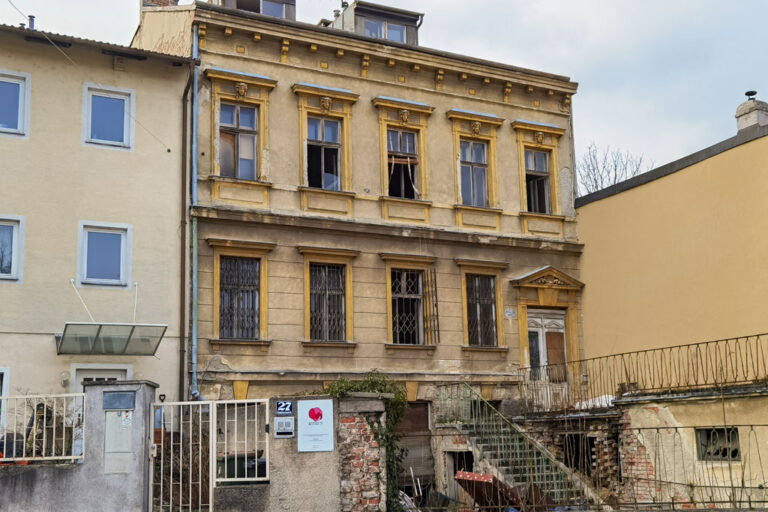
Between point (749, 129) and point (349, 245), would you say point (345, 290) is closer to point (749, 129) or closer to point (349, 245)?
point (349, 245)

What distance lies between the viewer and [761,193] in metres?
18.5

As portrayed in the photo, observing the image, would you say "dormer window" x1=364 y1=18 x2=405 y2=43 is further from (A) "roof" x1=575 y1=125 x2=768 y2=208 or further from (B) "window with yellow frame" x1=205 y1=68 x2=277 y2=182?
(A) "roof" x1=575 y1=125 x2=768 y2=208

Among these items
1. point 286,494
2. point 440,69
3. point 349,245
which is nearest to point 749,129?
point 440,69

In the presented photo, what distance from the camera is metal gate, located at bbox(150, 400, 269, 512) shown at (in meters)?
11.7

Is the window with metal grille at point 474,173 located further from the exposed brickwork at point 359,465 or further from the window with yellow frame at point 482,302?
the exposed brickwork at point 359,465

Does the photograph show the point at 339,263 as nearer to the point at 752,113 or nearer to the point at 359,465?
the point at 359,465

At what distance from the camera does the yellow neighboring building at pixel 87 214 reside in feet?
54.2

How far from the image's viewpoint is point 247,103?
1961 cm

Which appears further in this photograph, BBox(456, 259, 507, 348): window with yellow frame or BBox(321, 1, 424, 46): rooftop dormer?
BBox(321, 1, 424, 46): rooftop dormer

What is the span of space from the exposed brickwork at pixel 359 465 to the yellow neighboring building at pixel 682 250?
32.9ft

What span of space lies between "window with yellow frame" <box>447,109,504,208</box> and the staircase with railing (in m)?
4.98

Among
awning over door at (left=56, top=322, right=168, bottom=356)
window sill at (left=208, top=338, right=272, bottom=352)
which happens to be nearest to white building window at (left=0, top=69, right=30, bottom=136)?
awning over door at (left=56, top=322, right=168, bottom=356)

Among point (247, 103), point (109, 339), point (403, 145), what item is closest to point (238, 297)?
point (109, 339)

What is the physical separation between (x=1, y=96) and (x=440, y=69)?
10.1m
